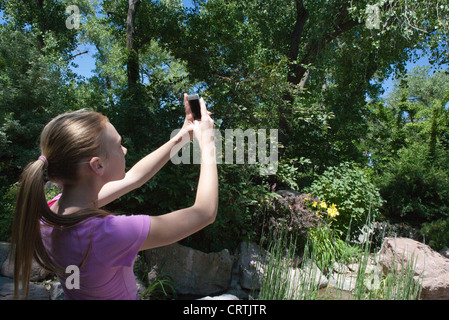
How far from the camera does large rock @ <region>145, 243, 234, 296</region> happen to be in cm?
358

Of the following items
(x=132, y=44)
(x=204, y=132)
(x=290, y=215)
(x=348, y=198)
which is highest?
(x=132, y=44)

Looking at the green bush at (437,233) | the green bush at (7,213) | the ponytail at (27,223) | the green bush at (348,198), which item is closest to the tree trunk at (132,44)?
the green bush at (7,213)

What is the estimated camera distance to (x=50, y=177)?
1000 millimetres

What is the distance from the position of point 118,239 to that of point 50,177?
1.01 ft

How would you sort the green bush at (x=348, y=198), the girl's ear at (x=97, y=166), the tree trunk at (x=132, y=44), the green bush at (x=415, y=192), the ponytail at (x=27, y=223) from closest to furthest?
1. the ponytail at (x=27, y=223)
2. the girl's ear at (x=97, y=166)
3. the green bush at (x=348, y=198)
4. the tree trunk at (x=132, y=44)
5. the green bush at (x=415, y=192)

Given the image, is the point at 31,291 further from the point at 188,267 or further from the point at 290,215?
the point at 290,215

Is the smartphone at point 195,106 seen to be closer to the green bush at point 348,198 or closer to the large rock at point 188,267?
the large rock at point 188,267

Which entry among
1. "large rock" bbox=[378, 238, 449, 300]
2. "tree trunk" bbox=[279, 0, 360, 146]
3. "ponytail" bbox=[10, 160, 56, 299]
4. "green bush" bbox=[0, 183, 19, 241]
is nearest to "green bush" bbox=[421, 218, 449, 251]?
"large rock" bbox=[378, 238, 449, 300]

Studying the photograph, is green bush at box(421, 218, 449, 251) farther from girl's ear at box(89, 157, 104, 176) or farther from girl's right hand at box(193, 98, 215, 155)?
girl's ear at box(89, 157, 104, 176)

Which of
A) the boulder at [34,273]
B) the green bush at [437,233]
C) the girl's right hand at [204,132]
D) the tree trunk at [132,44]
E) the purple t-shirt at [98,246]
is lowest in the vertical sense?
the boulder at [34,273]

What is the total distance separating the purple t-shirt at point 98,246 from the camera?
90 centimetres

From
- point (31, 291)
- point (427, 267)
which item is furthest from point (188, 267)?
point (427, 267)

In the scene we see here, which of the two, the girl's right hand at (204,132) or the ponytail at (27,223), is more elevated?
the girl's right hand at (204,132)

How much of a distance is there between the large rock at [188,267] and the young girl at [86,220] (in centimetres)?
267
